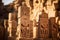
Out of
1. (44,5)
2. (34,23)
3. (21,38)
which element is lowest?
(21,38)

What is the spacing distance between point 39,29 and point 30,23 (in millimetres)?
1613

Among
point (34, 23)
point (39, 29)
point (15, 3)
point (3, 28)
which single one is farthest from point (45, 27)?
point (15, 3)

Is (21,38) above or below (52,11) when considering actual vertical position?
below

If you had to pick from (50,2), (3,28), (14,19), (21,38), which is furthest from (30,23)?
(3,28)

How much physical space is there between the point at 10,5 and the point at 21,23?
1387cm

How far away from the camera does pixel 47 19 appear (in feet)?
43.1

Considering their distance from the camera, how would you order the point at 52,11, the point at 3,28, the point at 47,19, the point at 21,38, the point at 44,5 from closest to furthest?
1. the point at 47,19
2. the point at 21,38
3. the point at 52,11
4. the point at 44,5
5. the point at 3,28

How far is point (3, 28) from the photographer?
2088 cm

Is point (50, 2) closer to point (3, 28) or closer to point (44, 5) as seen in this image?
point (44, 5)

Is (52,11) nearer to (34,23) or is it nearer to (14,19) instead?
(34,23)

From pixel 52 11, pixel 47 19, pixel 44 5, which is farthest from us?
pixel 44 5

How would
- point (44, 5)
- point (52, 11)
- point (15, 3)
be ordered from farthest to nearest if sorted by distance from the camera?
1. point (15, 3)
2. point (44, 5)
3. point (52, 11)

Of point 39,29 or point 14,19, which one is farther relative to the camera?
point 14,19

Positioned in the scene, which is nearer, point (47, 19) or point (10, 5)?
point (47, 19)
